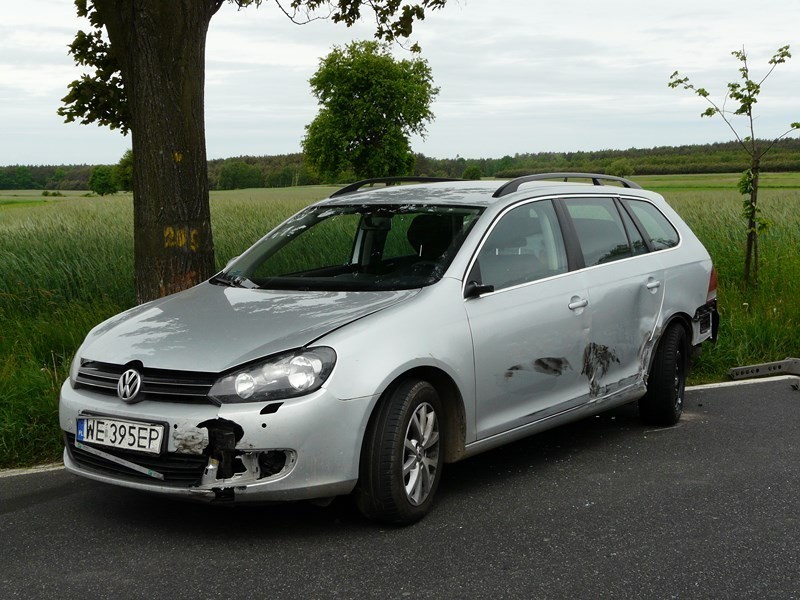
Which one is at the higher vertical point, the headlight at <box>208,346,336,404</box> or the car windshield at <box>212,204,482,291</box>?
the car windshield at <box>212,204,482,291</box>

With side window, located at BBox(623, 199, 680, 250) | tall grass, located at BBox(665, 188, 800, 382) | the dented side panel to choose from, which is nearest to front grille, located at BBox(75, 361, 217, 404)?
the dented side panel

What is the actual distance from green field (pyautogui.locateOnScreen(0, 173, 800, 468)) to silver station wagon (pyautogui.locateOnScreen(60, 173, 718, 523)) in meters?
1.68

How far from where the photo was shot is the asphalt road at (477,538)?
421cm

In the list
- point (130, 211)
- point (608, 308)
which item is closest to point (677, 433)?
point (608, 308)

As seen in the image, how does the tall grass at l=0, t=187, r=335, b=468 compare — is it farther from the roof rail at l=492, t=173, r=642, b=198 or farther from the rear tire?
the rear tire

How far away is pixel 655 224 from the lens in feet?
24.0

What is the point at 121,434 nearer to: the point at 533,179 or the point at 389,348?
the point at 389,348

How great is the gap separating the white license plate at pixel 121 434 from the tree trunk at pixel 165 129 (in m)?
3.69

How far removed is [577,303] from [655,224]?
1.58 m

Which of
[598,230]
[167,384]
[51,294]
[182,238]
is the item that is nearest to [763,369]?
[598,230]

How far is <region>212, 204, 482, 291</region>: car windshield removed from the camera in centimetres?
563

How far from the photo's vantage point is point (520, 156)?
35.1 meters

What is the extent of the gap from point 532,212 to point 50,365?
428 centimetres

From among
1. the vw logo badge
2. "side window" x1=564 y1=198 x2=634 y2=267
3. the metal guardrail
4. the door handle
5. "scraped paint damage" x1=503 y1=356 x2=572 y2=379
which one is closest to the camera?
the vw logo badge
